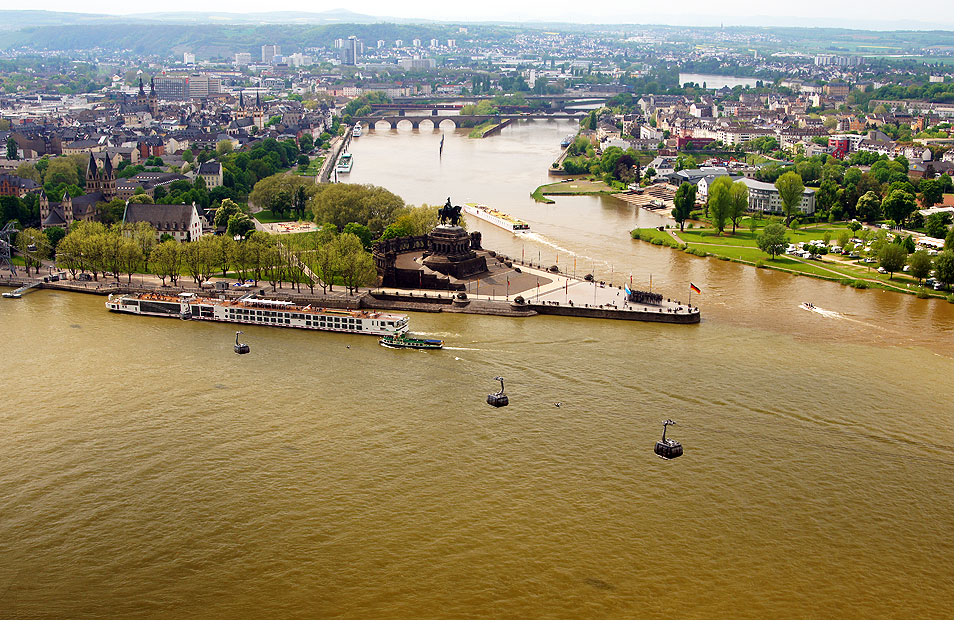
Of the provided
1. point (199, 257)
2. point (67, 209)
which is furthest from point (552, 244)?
point (67, 209)

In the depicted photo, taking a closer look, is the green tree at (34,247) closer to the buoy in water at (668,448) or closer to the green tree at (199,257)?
the green tree at (199,257)

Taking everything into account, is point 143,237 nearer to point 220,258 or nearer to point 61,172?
point 220,258

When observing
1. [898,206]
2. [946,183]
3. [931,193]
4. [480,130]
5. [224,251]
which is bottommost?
[224,251]

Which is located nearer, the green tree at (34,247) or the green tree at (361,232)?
the green tree at (34,247)

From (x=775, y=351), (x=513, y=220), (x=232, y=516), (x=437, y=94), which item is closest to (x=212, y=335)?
(x=232, y=516)

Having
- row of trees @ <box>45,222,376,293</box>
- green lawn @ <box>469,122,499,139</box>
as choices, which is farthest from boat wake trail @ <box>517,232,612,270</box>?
green lawn @ <box>469,122,499,139</box>

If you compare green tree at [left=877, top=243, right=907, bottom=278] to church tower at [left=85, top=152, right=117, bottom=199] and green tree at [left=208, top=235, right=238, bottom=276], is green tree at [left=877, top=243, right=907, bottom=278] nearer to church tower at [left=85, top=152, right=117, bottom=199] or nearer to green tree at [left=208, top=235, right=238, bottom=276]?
green tree at [left=208, top=235, right=238, bottom=276]

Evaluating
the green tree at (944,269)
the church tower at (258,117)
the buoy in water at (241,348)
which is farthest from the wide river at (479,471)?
the church tower at (258,117)
